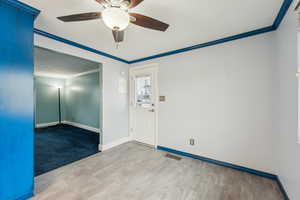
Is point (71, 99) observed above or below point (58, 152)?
above

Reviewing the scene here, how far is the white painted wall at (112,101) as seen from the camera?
2904 mm

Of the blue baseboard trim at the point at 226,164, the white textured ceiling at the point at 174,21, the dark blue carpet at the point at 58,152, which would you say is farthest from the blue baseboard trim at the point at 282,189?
the dark blue carpet at the point at 58,152

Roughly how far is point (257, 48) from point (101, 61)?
3.03 m

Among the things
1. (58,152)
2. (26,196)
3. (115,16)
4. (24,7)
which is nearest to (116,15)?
(115,16)

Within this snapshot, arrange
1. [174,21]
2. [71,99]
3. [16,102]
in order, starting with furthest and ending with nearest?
[71,99]
[174,21]
[16,102]

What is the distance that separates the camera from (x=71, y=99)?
567 cm

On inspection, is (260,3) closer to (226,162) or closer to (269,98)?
(269,98)

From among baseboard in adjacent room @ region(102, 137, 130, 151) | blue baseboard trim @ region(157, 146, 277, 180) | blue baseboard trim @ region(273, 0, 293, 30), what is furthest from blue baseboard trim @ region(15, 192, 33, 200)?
blue baseboard trim @ region(273, 0, 293, 30)

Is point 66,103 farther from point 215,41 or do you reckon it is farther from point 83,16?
point 215,41

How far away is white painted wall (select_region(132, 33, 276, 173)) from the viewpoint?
1893mm

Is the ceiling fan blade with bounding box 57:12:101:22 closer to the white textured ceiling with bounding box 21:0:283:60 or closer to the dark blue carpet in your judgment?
the white textured ceiling with bounding box 21:0:283:60

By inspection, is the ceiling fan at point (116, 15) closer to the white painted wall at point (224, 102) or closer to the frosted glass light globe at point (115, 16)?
the frosted glass light globe at point (115, 16)

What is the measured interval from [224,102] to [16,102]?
3.01 m

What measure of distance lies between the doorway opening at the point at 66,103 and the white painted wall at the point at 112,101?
2.16 ft
